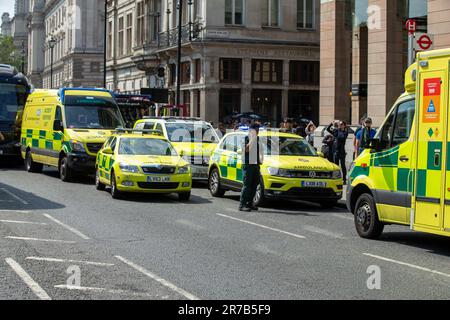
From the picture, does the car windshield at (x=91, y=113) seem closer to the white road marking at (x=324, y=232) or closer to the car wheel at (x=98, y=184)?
the car wheel at (x=98, y=184)

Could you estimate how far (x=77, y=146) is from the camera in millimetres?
22984

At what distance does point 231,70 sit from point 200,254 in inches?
1586

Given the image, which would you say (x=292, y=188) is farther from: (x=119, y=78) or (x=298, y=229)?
(x=119, y=78)

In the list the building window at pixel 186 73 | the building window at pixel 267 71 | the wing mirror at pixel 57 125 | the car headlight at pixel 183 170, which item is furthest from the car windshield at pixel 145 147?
the building window at pixel 186 73

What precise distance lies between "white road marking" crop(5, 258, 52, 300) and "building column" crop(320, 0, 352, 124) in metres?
23.5

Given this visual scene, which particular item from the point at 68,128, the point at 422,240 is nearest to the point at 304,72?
the point at 68,128

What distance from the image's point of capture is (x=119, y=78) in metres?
74.2

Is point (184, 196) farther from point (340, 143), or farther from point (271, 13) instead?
point (271, 13)

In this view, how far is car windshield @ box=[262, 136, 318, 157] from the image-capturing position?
18.5m

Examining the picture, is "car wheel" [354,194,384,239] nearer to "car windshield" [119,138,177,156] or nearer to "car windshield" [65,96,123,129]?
"car windshield" [119,138,177,156]

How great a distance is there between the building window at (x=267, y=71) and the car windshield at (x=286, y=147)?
32046 millimetres

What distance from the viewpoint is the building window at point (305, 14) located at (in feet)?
173
